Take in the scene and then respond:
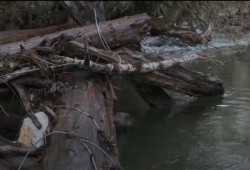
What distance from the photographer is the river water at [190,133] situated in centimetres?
656

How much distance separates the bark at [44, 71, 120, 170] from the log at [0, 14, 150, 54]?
1015 mm

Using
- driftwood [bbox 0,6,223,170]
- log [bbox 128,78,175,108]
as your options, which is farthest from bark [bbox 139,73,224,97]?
log [bbox 128,78,175,108]

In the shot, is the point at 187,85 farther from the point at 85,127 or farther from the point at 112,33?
the point at 85,127

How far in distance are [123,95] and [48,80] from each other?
12.3ft

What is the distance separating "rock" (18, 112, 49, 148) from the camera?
611 centimetres

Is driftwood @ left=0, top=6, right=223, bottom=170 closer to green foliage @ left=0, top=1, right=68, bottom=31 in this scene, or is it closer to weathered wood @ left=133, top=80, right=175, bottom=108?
weathered wood @ left=133, top=80, right=175, bottom=108

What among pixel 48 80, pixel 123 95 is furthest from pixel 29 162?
pixel 123 95

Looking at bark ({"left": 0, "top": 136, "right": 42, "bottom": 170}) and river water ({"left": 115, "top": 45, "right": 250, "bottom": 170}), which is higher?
bark ({"left": 0, "top": 136, "right": 42, "bottom": 170})

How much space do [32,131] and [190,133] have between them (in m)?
2.75

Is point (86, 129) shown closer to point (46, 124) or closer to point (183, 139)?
point (46, 124)

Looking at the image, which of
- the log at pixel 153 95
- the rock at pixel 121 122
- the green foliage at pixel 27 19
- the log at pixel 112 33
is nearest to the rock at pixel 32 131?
the log at pixel 112 33

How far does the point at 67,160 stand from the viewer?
5.14m

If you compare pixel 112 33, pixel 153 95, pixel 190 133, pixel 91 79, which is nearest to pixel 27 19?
pixel 112 33

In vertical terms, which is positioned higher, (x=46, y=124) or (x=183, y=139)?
(x=46, y=124)
